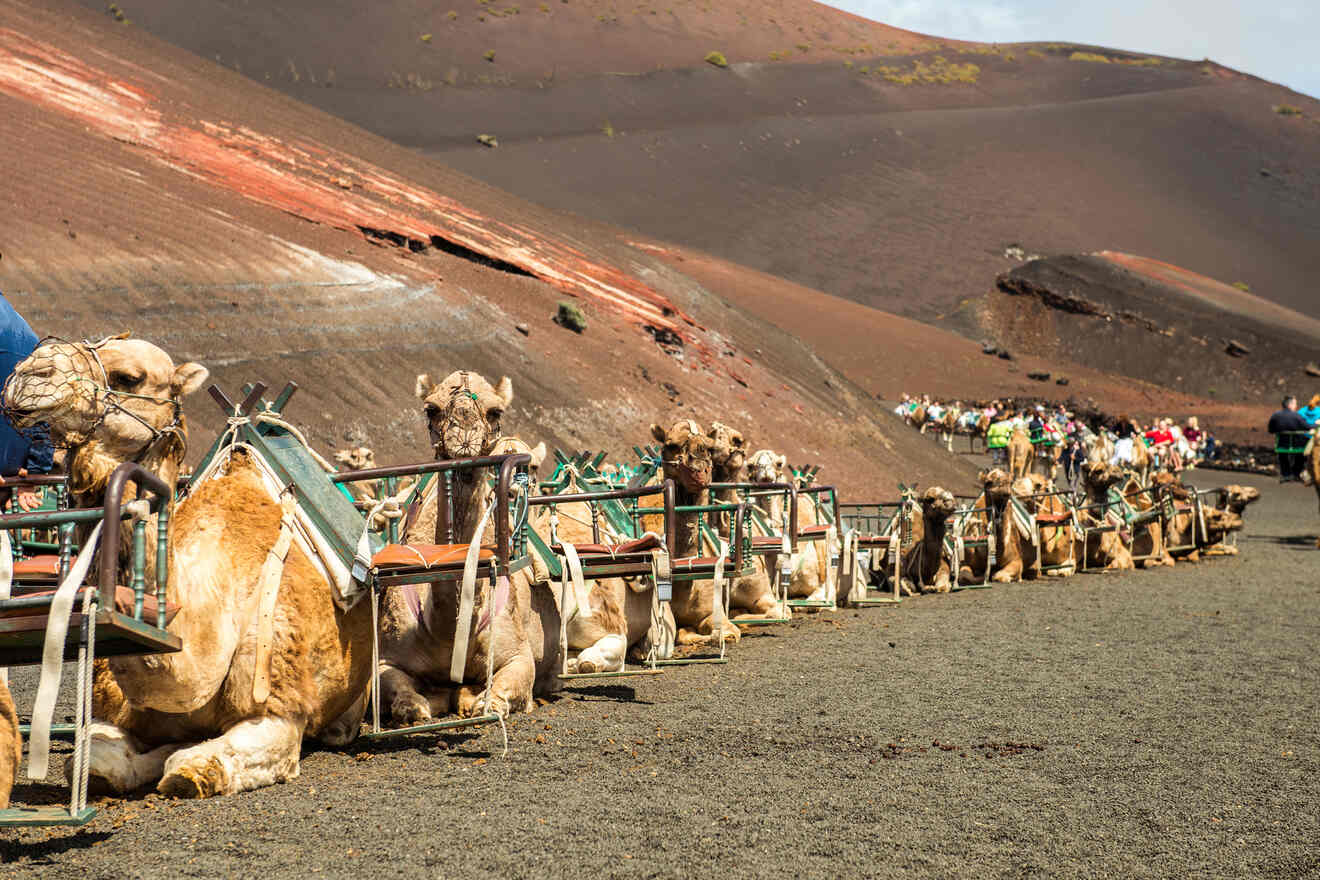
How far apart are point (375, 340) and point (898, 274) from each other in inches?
2773

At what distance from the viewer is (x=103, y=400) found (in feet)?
15.4

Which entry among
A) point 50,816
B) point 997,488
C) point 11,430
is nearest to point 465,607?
point 50,816

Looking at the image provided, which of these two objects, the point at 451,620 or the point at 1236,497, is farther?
the point at 1236,497

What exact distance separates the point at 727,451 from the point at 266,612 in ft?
25.1

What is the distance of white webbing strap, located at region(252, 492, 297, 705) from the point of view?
5.56m

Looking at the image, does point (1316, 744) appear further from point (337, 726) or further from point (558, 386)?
point (558, 386)

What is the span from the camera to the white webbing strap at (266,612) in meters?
5.56

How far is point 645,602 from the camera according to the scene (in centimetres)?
1031

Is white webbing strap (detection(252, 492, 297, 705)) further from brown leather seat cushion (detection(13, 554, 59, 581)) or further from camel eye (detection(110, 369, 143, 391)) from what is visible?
camel eye (detection(110, 369, 143, 391))

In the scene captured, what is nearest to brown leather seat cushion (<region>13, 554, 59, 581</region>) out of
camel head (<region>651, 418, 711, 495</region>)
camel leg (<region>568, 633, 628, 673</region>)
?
camel leg (<region>568, 633, 628, 673</region>)

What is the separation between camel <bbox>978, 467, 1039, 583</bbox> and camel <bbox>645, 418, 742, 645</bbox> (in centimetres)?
674

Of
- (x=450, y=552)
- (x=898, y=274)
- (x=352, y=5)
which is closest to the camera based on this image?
(x=450, y=552)

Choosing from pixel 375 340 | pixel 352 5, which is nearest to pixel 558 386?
pixel 375 340

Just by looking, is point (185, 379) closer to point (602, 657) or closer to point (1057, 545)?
point (602, 657)
